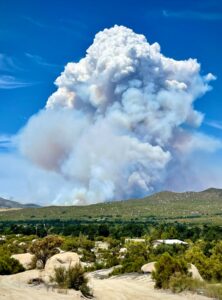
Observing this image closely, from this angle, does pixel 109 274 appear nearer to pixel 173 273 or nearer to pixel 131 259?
pixel 131 259

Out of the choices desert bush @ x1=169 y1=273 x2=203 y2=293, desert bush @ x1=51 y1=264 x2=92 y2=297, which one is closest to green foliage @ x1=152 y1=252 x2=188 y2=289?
desert bush @ x1=169 y1=273 x2=203 y2=293

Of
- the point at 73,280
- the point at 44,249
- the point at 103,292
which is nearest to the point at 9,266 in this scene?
the point at 44,249

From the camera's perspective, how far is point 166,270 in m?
28.0

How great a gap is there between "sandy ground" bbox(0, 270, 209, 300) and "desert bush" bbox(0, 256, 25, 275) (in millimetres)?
3435

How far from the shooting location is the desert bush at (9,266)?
1379 inches

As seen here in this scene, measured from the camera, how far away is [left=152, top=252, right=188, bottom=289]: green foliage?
2758cm

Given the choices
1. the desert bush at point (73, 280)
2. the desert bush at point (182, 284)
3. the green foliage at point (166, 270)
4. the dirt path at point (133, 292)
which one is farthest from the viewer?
the green foliage at point (166, 270)

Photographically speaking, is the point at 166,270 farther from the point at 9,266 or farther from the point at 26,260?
the point at 26,260

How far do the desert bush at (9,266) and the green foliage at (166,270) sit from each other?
1252cm

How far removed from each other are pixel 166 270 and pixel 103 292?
4.99 metres

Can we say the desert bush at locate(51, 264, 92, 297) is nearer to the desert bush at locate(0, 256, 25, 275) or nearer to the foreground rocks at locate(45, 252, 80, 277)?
the foreground rocks at locate(45, 252, 80, 277)

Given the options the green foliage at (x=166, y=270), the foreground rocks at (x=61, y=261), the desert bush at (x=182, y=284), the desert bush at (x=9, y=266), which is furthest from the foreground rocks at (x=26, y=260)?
the desert bush at (x=182, y=284)

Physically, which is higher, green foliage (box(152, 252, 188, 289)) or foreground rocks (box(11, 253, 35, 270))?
foreground rocks (box(11, 253, 35, 270))

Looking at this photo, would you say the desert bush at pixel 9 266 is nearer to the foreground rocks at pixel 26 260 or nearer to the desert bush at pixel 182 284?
the foreground rocks at pixel 26 260
